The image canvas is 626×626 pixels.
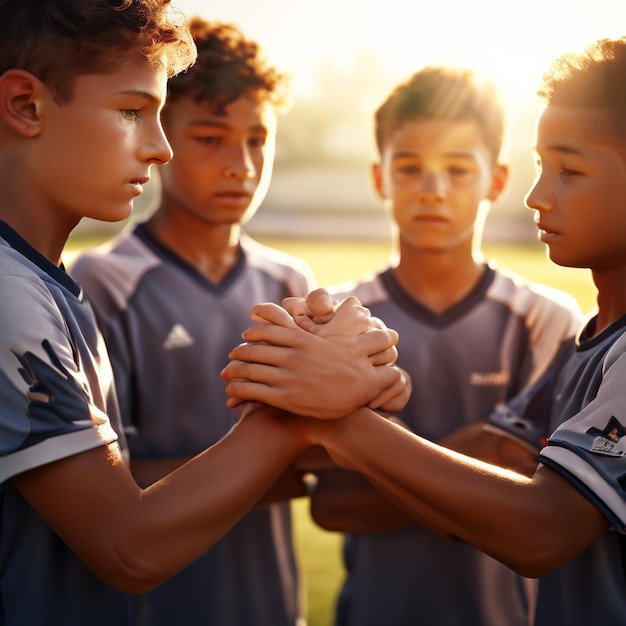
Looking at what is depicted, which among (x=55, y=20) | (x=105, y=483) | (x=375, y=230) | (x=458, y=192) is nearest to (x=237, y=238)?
(x=458, y=192)

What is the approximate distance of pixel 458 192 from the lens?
258 centimetres

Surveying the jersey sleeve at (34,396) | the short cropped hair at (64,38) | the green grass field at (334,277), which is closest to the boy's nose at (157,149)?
the short cropped hair at (64,38)

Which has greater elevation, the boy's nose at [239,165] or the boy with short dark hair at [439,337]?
the boy's nose at [239,165]

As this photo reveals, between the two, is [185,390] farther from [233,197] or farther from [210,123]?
[210,123]

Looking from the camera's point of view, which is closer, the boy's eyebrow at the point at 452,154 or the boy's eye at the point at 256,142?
the boy's eyebrow at the point at 452,154

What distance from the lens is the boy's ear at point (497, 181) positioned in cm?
281

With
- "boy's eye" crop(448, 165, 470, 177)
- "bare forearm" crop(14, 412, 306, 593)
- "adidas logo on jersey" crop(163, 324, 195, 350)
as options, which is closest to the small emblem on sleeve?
"bare forearm" crop(14, 412, 306, 593)

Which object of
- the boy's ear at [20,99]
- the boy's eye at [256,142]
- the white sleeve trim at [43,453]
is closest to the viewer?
the white sleeve trim at [43,453]

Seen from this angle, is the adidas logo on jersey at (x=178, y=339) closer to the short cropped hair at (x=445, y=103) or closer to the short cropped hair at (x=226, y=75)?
the short cropped hair at (x=226, y=75)

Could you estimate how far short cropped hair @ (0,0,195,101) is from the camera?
1.59 metres

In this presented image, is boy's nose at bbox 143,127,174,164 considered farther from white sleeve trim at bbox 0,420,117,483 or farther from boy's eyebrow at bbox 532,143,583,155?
boy's eyebrow at bbox 532,143,583,155

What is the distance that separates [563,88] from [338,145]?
160ft

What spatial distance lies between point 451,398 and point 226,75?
131 cm

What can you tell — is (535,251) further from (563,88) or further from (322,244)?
(563,88)
